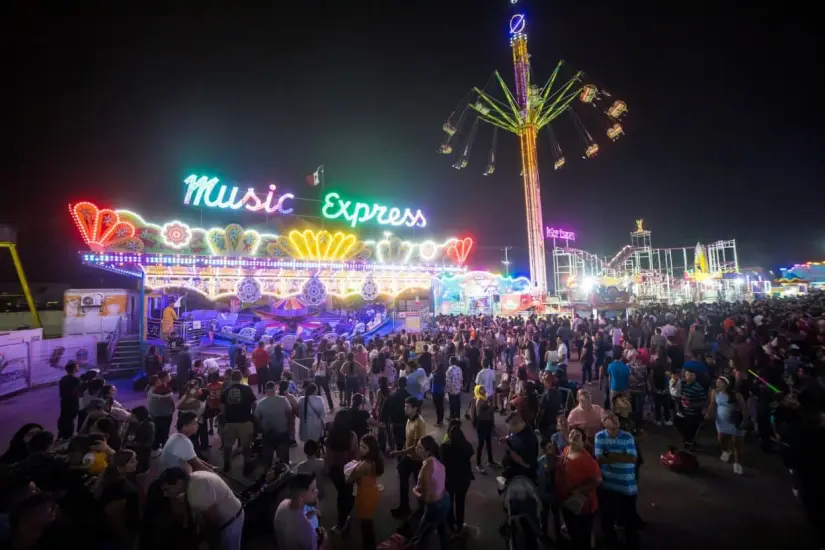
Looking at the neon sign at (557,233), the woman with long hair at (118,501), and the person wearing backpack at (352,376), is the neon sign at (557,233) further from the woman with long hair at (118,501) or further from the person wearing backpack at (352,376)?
the woman with long hair at (118,501)

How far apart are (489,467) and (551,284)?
236ft

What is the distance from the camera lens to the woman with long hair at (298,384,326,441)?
20.6ft

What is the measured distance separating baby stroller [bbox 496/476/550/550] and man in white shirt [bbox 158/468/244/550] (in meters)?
2.67

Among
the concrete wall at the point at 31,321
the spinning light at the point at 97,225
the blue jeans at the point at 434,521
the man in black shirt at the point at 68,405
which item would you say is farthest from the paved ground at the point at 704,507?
the concrete wall at the point at 31,321

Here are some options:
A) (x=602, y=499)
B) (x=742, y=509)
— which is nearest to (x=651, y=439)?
(x=742, y=509)

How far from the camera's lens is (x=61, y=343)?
47.4 ft

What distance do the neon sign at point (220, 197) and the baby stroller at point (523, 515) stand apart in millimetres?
18700

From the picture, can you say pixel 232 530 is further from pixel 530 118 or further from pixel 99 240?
pixel 530 118

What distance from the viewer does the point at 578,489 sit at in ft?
12.7

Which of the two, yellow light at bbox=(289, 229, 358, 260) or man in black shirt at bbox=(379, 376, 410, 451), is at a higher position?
yellow light at bbox=(289, 229, 358, 260)

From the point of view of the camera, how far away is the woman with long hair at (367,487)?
13.9ft

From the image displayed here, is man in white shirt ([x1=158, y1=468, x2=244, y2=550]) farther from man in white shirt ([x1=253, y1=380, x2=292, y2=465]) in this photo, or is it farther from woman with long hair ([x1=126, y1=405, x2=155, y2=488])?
woman with long hair ([x1=126, y1=405, x2=155, y2=488])

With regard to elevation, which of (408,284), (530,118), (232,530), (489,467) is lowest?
(489,467)

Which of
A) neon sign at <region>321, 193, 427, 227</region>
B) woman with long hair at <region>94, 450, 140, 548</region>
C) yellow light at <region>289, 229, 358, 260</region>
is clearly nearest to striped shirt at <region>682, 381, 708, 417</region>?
woman with long hair at <region>94, 450, 140, 548</region>
